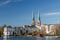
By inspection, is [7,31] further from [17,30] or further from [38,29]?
[38,29]

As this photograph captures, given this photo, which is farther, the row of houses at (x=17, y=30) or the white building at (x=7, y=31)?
the row of houses at (x=17, y=30)

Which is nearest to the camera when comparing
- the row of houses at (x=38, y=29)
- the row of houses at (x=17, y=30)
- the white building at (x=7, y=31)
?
the white building at (x=7, y=31)

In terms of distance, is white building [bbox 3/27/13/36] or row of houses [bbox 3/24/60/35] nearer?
white building [bbox 3/27/13/36]

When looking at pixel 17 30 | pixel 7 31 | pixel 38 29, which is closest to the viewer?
pixel 7 31

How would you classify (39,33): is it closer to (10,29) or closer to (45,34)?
(45,34)

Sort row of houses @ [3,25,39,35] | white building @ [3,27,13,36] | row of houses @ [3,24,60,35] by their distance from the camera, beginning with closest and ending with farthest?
white building @ [3,27,13,36] < row of houses @ [3,25,39,35] < row of houses @ [3,24,60,35]

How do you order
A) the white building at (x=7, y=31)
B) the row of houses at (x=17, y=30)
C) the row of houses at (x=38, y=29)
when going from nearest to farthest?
the white building at (x=7, y=31)
the row of houses at (x=17, y=30)
the row of houses at (x=38, y=29)

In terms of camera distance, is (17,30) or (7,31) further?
(17,30)

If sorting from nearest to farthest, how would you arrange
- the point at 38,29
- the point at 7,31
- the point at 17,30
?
the point at 7,31 < the point at 17,30 < the point at 38,29

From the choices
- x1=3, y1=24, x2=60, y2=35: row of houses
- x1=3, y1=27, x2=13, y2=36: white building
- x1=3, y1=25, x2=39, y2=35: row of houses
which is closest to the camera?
x1=3, y1=27, x2=13, y2=36: white building

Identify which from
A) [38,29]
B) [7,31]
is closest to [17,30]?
[7,31]

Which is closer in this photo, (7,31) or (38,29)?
(7,31)

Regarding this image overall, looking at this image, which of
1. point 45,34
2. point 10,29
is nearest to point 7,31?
point 10,29

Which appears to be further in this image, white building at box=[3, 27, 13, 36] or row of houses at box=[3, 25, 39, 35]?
row of houses at box=[3, 25, 39, 35]
